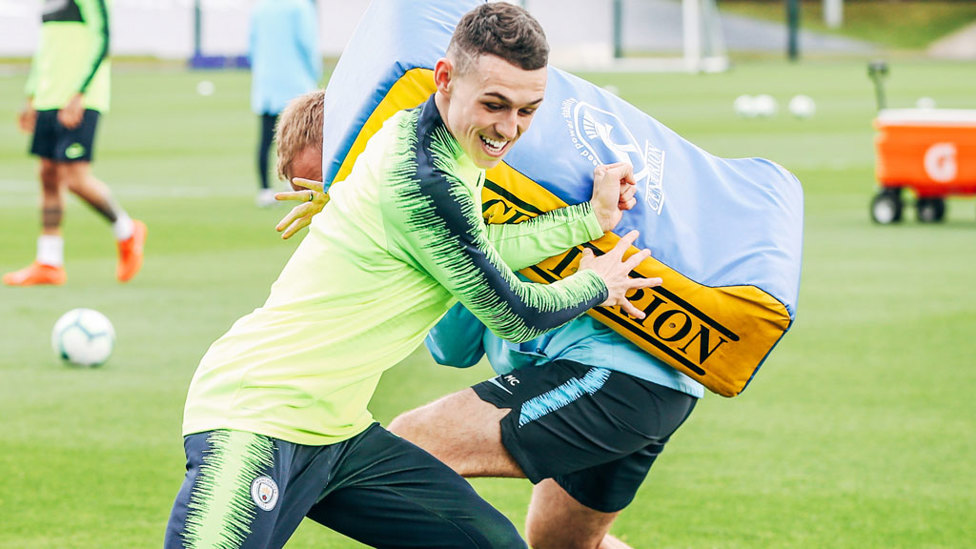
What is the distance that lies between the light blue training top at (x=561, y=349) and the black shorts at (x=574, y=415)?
1.2 inches

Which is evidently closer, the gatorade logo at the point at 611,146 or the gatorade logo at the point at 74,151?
the gatorade logo at the point at 611,146

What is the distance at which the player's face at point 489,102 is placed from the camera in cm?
334

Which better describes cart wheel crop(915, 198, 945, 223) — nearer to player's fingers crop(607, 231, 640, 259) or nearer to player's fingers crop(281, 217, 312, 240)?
player's fingers crop(281, 217, 312, 240)

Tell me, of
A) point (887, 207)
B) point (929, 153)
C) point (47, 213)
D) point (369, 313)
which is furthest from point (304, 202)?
point (887, 207)

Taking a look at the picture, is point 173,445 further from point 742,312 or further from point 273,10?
point 273,10

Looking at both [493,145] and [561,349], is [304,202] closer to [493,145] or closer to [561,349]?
[561,349]

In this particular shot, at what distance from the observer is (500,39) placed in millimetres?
3322

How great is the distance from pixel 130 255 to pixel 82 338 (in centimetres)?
299

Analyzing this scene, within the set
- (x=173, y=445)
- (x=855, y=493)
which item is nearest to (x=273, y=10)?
(x=173, y=445)

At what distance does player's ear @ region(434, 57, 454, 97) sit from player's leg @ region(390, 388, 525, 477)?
95 cm

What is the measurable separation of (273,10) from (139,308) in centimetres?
663

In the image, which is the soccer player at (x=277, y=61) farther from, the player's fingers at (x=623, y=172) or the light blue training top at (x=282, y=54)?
the player's fingers at (x=623, y=172)

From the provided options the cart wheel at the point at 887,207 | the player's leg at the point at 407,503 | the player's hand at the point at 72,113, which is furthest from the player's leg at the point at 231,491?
the cart wheel at the point at 887,207

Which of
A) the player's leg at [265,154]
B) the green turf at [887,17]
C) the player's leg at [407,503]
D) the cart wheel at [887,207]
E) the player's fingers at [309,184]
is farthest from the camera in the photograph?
the green turf at [887,17]
